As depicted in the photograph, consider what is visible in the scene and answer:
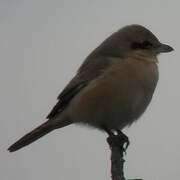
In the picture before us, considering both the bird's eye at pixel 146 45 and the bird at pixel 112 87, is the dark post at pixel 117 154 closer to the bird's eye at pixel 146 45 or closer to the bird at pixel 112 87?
the bird at pixel 112 87

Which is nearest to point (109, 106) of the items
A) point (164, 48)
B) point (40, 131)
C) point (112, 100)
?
point (112, 100)

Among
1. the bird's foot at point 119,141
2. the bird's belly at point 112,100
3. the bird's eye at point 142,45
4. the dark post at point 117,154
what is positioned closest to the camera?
the dark post at point 117,154

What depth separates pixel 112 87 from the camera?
469cm

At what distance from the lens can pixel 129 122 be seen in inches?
197

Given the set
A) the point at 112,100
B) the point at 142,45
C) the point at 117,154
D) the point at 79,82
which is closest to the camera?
the point at 117,154

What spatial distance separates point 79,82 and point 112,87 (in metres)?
0.46

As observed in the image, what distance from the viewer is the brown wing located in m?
4.99

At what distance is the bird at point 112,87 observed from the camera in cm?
471

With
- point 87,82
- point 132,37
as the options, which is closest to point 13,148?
point 87,82

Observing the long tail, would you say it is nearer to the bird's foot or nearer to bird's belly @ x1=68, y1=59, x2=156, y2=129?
bird's belly @ x1=68, y1=59, x2=156, y2=129

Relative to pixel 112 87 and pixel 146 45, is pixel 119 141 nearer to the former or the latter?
pixel 112 87

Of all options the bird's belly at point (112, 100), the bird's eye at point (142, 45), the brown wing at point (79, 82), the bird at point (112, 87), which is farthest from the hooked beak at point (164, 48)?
the brown wing at point (79, 82)

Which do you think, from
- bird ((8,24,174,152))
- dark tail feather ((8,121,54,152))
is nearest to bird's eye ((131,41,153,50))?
bird ((8,24,174,152))

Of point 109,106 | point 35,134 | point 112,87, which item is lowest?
A: point 35,134
